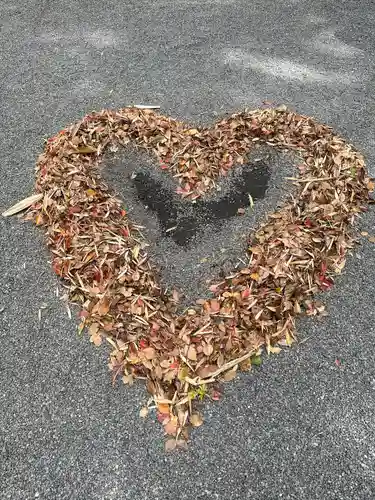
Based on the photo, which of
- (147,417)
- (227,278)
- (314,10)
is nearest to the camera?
(147,417)

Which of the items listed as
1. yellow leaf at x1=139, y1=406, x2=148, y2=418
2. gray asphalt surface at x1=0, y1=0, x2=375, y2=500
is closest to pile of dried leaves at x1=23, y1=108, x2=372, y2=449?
yellow leaf at x1=139, y1=406, x2=148, y2=418

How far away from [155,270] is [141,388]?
0.68m

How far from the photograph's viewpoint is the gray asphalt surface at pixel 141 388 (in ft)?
6.77

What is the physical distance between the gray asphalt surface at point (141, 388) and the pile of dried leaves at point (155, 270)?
107mm

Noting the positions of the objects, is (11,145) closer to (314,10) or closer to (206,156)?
(206,156)

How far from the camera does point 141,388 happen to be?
Result: 7.62ft

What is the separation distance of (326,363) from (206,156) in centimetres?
158

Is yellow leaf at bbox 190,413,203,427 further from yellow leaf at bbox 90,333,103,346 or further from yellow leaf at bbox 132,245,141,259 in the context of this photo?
yellow leaf at bbox 132,245,141,259

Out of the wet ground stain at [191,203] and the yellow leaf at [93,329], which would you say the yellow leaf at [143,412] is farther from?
the wet ground stain at [191,203]

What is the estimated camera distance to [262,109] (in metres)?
3.85

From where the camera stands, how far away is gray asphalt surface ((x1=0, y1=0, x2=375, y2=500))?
6.77ft

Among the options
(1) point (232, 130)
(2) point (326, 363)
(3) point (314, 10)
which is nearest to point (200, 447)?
(2) point (326, 363)

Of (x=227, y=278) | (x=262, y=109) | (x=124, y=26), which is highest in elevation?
(x=124, y=26)

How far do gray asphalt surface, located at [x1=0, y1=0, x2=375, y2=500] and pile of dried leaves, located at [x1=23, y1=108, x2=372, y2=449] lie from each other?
0.11 metres
